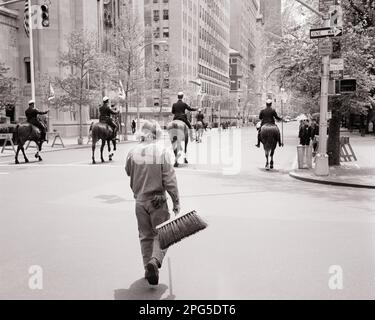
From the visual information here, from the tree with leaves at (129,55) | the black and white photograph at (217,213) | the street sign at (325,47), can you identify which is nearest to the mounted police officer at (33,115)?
the black and white photograph at (217,213)

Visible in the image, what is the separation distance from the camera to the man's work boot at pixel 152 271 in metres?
4.98

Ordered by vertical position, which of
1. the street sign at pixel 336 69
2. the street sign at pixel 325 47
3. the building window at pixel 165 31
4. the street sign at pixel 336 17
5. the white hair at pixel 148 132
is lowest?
the white hair at pixel 148 132

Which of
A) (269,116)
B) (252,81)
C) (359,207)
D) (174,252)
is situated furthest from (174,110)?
(252,81)

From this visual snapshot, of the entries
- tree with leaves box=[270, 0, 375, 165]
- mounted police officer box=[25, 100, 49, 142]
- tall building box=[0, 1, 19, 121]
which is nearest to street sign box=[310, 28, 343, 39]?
tree with leaves box=[270, 0, 375, 165]

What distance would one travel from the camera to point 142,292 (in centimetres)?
502

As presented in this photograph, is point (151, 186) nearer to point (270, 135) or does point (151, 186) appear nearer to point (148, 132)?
point (148, 132)

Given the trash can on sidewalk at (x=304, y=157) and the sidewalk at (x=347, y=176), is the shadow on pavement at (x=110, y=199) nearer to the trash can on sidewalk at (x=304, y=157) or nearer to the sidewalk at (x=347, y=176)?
the sidewalk at (x=347, y=176)

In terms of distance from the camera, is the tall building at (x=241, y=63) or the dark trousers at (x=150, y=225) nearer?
the dark trousers at (x=150, y=225)

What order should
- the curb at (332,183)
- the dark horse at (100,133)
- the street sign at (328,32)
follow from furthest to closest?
the dark horse at (100,133)
the street sign at (328,32)
the curb at (332,183)

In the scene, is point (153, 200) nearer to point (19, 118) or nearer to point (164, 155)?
point (164, 155)

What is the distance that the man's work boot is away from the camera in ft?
16.4

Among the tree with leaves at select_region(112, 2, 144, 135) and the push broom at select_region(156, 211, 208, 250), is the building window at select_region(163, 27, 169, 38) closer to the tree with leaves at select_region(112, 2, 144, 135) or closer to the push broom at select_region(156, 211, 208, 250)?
the tree with leaves at select_region(112, 2, 144, 135)

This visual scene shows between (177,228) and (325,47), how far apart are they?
424 inches

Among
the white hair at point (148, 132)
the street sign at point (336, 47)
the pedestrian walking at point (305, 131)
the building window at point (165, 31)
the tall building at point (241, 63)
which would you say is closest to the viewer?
the white hair at point (148, 132)
